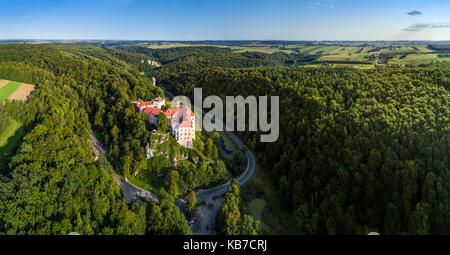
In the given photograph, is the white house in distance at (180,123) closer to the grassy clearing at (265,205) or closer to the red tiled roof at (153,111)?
the red tiled roof at (153,111)

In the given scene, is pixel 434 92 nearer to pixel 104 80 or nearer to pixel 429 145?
pixel 429 145

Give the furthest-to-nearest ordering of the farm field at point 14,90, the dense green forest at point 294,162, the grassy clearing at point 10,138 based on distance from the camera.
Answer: the farm field at point 14,90
the grassy clearing at point 10,138
the dense green forest at point 294,162

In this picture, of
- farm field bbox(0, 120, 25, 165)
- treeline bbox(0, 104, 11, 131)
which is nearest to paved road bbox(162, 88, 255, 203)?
farm field bbox(0, 120, 25, 165)

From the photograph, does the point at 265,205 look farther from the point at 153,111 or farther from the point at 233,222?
the point at 153,111

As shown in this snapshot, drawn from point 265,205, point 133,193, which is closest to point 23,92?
point 133,193

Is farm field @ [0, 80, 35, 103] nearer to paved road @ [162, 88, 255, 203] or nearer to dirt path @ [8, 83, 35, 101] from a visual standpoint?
dirt path @ [8, 83, 35, 101]

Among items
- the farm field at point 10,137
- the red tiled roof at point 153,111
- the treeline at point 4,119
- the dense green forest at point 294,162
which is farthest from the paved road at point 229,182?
the treeline at point 4,119

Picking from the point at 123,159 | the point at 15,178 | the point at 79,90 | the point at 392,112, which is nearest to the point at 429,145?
the point at 392,112
